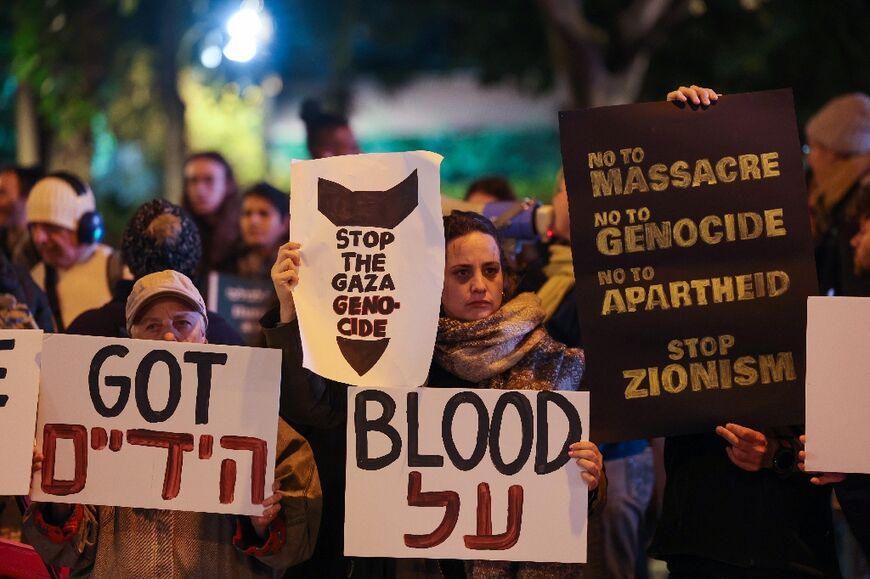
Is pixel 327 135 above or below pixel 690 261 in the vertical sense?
above

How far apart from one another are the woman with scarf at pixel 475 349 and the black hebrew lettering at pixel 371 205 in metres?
0.17

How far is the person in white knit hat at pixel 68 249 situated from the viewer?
6320mm

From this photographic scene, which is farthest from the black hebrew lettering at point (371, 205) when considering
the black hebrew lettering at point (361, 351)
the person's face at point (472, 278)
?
the black hebrew lettering at point (361, 351)

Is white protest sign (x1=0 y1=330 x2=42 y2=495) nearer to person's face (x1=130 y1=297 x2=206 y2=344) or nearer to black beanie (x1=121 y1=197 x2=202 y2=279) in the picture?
person's face (x1=130 y1=297 x2=206 y2=344)

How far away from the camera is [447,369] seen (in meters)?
4.16

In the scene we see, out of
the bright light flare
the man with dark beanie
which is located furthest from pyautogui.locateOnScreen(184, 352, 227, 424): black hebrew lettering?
the bright light flare

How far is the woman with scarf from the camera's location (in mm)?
4055

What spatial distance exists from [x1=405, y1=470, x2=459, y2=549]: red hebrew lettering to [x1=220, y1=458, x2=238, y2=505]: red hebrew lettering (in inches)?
20.5

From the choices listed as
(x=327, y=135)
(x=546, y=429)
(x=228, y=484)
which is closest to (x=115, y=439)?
(x=228, y=484)

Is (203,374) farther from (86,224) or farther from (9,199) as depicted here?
(9,199)

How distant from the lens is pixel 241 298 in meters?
Answer: 7.35

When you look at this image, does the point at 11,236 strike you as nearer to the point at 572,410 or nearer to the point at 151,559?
the point at 151,559

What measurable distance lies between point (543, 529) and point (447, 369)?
59 cm

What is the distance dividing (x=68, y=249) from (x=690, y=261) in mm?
3428
